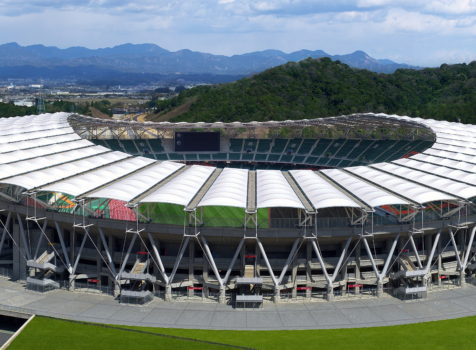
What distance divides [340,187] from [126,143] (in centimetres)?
6873

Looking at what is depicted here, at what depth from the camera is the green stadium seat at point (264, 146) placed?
119725 mm

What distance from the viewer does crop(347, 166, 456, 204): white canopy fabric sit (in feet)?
167

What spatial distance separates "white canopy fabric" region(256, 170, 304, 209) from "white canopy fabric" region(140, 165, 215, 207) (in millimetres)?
6525

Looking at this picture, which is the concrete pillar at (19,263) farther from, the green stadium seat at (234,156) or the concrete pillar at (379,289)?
the green stadium seat at (234,156)

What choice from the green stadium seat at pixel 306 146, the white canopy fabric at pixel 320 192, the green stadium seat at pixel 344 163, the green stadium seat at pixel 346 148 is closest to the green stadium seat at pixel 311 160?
the green stadium seat at pixel 306 146

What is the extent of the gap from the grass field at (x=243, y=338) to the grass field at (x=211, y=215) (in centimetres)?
1115

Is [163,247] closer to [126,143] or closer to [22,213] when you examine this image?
[22,213]

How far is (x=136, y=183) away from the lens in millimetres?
54781

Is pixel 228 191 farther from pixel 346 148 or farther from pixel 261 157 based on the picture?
pixel 346 148

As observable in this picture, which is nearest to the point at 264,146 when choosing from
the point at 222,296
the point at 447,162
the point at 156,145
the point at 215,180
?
the point at 156,145

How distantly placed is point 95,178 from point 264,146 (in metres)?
69.2

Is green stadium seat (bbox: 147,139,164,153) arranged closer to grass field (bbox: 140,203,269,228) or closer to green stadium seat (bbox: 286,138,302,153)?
green stadium seat (bbox: 286,138,302,153)

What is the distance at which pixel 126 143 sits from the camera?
380ft

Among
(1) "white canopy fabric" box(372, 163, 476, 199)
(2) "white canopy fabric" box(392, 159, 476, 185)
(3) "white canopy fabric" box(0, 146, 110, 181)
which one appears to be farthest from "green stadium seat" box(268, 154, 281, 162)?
(3) "white canopy fabric" box(0, 146, 110, 181)
